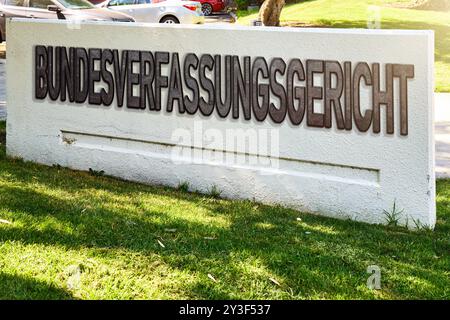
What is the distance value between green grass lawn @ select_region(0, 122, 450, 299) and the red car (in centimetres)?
2960

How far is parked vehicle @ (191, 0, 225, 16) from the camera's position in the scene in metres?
35.9

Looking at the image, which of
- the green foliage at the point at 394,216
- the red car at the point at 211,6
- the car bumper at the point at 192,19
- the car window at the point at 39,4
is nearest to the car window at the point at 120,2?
the car bumper at the point at 192,19

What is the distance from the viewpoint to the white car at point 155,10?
82.5 ft

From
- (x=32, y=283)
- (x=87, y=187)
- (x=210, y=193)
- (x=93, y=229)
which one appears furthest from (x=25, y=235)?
(x=210, y=193)

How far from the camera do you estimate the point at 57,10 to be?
2050 cm

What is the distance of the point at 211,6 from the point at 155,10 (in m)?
11.3

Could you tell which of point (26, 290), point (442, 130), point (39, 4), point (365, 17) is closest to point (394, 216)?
point (26, 290)

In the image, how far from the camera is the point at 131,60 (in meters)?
7.65

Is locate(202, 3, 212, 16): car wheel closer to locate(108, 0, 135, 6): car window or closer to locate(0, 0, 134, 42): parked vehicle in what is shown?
locate(108, 0, 135, 6): car window

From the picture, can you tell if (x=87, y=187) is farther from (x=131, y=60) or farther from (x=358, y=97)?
(x=358, y=97)

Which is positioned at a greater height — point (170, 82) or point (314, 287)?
point (170, 82)

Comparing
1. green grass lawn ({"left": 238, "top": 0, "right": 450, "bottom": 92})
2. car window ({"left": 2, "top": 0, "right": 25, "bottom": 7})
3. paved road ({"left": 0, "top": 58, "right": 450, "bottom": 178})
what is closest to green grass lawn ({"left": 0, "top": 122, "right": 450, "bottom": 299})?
paved road ({"left": 0, "top": 58, "right": 450, "bottom": 178})

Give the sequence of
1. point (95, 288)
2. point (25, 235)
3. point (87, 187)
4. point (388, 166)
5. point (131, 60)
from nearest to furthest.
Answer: point (95, 288), point (25, 235), point (388, 166), point (87, 187), point (131, 60)

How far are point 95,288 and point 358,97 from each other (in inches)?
113
